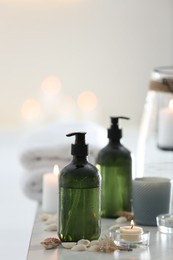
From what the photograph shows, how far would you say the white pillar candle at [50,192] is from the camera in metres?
1.40

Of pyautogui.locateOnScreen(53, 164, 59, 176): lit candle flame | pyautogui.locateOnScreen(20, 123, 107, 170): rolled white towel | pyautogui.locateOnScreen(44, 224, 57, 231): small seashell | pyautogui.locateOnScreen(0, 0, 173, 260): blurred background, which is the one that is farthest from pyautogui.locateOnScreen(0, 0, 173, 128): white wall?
pyautogui.locateOnScreen(44, 224, 57, 231): small seashell

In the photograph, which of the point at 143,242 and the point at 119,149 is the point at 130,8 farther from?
the point at 143,242

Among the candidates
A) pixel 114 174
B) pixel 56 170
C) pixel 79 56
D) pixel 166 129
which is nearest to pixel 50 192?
pixel 56 170

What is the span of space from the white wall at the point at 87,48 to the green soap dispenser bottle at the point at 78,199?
2295mm

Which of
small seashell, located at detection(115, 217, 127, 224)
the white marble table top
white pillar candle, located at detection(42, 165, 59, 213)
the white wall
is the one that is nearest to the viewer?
the white marble table top

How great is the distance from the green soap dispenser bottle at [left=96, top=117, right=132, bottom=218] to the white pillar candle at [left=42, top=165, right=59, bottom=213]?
12 centimetres

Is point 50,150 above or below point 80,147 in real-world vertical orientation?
below

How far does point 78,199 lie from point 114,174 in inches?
9.0

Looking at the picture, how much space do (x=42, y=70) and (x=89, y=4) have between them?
1.26 ft

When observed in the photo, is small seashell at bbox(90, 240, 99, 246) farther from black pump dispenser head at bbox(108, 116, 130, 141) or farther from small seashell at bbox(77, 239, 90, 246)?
black pump dispenser head at bbox(108, 116, 130, 141)

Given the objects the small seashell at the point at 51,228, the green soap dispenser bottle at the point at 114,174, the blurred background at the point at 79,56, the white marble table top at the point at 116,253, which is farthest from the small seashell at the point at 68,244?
the blurred background at the point at 79,56

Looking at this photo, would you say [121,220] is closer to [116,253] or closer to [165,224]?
[165,224]

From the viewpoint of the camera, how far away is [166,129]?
5.17 feet

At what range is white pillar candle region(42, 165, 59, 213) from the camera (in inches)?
55.2
